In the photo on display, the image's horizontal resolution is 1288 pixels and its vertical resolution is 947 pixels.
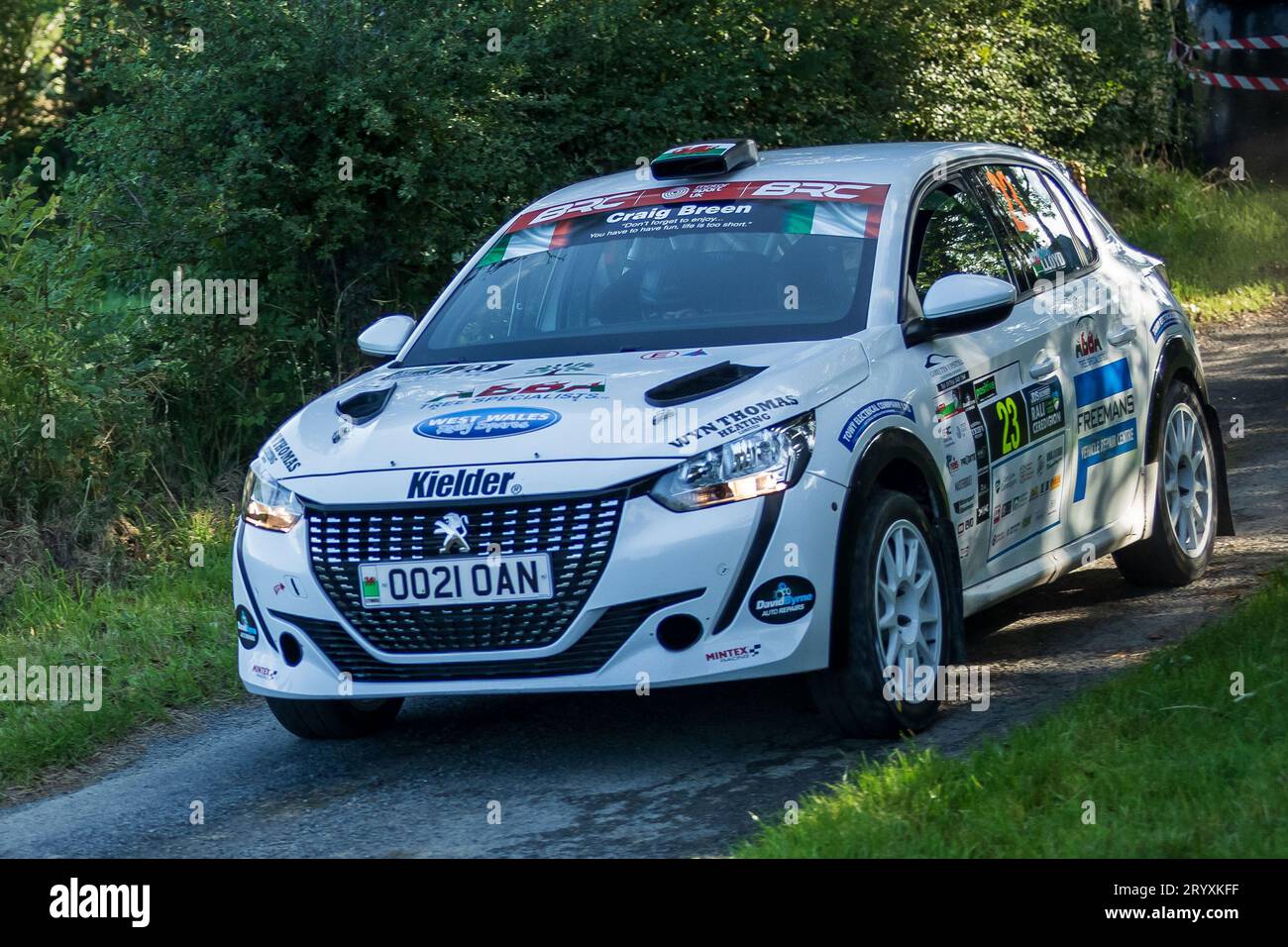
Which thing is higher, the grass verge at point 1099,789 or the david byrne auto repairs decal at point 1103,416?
the david byrne auto repairs decal at point 1103,416

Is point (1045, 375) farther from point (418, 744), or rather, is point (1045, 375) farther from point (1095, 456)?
point (418, 744)

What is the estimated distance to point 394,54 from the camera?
1070 cm

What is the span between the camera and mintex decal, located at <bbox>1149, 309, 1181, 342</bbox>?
7.71 metres

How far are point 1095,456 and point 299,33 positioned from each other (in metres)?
5.64

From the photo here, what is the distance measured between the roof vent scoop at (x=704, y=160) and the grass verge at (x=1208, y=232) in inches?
369

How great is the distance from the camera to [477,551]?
17.6ft

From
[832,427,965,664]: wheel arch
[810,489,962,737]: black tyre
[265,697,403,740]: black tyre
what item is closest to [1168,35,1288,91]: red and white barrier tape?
[832,427,965,664]: wheel arch

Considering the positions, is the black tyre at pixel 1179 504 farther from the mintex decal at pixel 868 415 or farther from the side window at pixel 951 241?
the mintex decal at pixel 868 415

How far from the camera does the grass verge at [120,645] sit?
6.79m

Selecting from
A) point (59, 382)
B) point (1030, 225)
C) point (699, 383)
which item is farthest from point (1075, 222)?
point (59, 382)

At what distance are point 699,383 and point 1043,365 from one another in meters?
1.74

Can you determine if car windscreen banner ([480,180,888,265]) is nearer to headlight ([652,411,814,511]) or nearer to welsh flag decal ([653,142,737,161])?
welsh flag decal ([653,142,737,161])

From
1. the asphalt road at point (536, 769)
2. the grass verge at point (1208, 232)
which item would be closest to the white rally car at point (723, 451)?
the asphalt road at point (536, 769)
